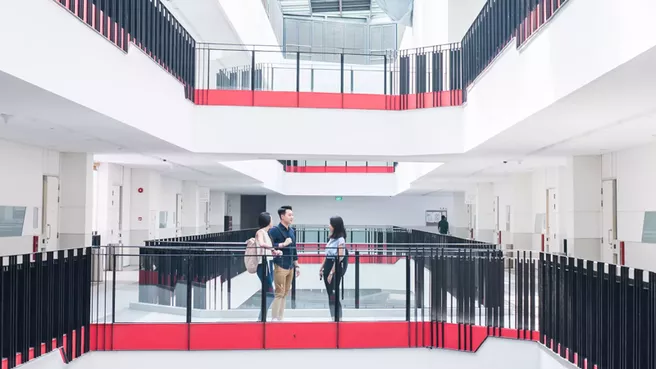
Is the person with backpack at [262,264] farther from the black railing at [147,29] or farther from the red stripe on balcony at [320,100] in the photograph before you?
the red stripe on balcony at [320,100]

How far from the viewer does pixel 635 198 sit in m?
10.6

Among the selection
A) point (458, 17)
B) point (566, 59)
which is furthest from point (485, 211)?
point (566, 59)

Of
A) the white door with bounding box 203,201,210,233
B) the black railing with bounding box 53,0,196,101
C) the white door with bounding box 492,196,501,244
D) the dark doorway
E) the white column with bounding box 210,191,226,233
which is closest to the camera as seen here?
the black railing with bounding box 53,0,196,101

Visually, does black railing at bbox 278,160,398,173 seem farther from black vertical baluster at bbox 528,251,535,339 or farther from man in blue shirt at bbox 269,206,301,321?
black vertical baluster at bbox 528,251,535,339

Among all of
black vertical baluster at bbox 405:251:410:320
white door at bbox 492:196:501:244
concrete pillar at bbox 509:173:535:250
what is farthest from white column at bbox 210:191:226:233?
black vertical baluster at bbox 405:251:410:320

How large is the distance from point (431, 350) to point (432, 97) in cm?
586

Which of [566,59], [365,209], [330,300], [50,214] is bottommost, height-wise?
[330,300]

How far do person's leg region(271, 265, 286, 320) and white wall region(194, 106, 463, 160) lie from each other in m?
4.52

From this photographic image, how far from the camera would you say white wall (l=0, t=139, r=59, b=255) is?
10969 millimetres

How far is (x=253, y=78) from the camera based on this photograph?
42.8ft

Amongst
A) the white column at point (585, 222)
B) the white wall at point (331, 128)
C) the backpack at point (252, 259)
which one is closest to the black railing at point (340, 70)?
the white wall at point (331, 128)

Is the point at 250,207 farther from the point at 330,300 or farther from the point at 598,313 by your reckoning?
the point at 598,313

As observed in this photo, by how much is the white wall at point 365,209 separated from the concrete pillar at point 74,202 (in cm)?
2427

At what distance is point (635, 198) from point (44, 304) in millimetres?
9226
